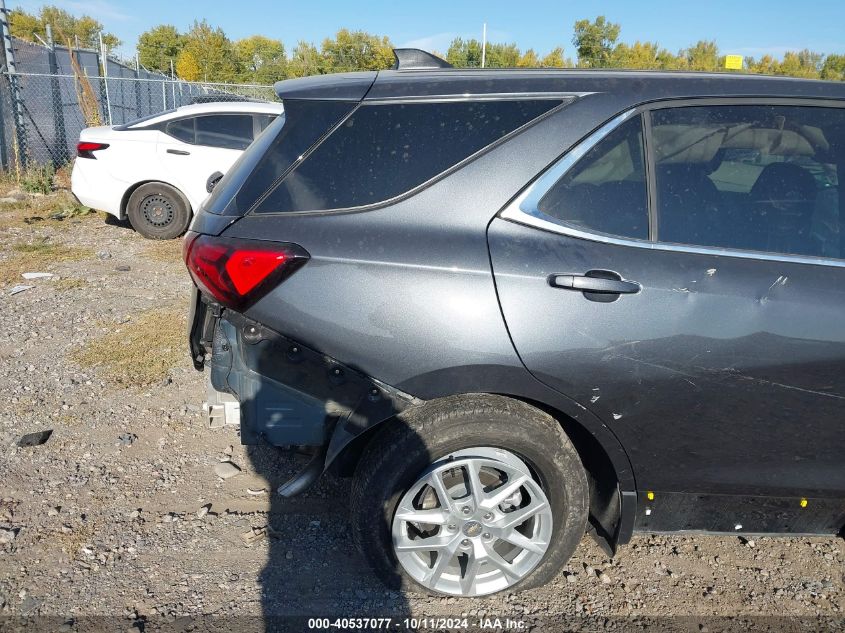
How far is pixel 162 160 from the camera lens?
8.67 m

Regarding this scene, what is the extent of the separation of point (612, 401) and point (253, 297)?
1.29m

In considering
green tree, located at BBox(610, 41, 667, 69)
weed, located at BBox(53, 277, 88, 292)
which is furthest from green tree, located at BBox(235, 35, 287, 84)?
weed, located at BBox(53, 277, 88, 292)

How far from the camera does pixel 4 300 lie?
610 cm

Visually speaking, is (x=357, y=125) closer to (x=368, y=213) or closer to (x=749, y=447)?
(x=368, y=213)

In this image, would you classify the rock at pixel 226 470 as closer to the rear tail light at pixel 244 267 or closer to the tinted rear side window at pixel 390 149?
the rear tail light at pixel 244 267

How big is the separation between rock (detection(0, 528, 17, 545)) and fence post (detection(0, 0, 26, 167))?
11506 mm

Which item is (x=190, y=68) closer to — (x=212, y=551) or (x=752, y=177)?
(x=212, y=551)

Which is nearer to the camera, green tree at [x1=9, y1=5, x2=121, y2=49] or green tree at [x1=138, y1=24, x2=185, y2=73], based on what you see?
green tree at [x1=138, y1=24, x2=185, y2=73]

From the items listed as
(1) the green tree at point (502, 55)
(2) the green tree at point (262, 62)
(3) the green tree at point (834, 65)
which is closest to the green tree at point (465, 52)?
(1) the green tree at point (502, 55)

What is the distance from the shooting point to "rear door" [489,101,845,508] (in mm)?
2277

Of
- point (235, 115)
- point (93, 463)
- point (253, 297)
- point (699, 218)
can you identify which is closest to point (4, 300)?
point (93, 463)

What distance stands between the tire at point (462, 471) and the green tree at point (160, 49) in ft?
144

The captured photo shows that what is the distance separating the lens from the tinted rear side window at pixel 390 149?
2363mm

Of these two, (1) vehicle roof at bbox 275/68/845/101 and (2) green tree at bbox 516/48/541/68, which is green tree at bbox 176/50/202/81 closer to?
(2) green tree at bbox 516/48/541/68
